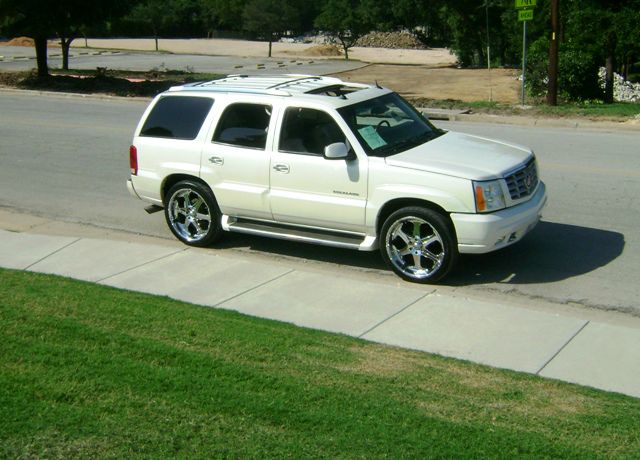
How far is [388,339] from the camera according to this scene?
714 centimetres

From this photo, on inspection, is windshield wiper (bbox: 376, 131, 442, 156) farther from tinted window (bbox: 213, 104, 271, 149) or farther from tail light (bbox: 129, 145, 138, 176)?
tail light (bbox: 129, 145, 138, 176)

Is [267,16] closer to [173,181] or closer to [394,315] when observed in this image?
[173,181]

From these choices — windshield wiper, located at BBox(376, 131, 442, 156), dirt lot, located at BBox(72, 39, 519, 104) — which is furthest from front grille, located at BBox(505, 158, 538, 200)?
dirt lot, located at BBox(72, 39, 519, 104)

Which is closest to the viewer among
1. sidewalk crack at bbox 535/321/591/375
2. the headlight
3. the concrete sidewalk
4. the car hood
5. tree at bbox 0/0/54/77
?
sidewalk crack at bbox 535/321/591/375

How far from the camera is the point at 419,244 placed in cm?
872

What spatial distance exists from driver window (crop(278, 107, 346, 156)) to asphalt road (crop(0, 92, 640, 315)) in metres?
1.29

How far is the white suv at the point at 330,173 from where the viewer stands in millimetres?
8500

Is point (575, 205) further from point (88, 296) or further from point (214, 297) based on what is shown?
point (88, 296)

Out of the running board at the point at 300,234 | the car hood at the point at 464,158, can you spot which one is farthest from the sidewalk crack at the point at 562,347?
the running board at the point at 300,234

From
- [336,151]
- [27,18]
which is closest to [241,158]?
[336,151]

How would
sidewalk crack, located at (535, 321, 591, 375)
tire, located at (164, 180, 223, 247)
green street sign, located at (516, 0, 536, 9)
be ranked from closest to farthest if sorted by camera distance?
sidewalk crack, located at (535, 321, 591, 375)
tire, located at (164, 180, 223, 247)
green street sign, located at (516, 0, 536, 9)

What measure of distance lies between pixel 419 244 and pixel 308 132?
1.70 meters

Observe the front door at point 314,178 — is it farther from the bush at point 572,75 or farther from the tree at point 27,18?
the tree at point 27,18

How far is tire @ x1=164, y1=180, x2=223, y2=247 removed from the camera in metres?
9.98
